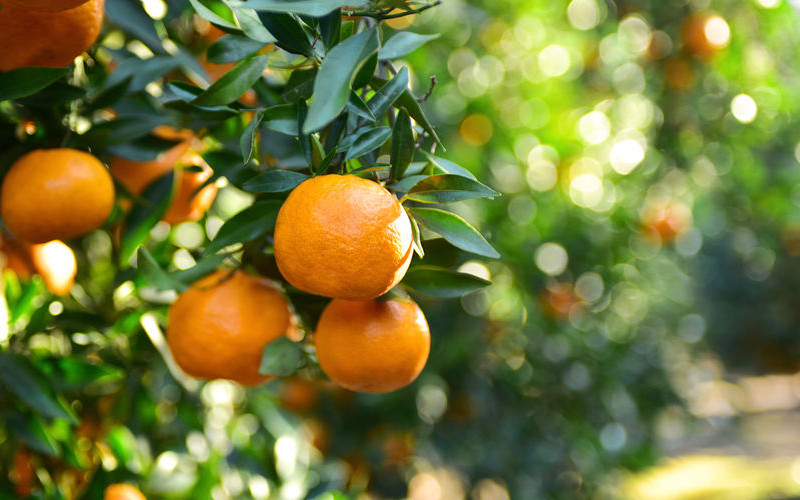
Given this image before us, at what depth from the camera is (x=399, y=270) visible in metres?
0.54

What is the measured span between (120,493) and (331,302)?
0.47 m

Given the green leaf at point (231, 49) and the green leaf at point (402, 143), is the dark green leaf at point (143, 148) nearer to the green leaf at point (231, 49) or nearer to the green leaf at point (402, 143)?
the green leaf at point (231, 49)

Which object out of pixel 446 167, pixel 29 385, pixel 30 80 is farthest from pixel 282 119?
pixel 29 385

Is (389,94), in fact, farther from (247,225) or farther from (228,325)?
(228,325)

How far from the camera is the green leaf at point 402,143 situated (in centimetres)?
56

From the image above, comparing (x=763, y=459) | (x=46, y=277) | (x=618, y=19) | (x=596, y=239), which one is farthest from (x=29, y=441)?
(x=763, y=459)

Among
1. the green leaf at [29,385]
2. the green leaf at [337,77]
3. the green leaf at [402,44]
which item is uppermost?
the green leaf at [337,77]

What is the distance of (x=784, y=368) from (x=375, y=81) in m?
8.04

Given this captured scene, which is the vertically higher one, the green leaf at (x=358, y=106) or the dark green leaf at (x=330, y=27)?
the dark green leaf at (x=330, y=27)

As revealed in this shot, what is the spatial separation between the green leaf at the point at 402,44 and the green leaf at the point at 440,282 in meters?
0.22

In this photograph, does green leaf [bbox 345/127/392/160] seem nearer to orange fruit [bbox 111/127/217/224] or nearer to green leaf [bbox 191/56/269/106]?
green leaf [bbox 191/56/269/106]

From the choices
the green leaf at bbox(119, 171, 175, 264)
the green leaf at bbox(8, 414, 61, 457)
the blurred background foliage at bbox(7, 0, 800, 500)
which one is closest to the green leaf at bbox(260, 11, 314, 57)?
the green leaf at bbox(119, 171, 175, 264)

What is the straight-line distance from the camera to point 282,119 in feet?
1.90

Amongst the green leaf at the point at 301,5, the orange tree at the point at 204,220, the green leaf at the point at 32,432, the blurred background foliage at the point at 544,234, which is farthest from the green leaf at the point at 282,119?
the blurred background foliage at the point at 544,234
